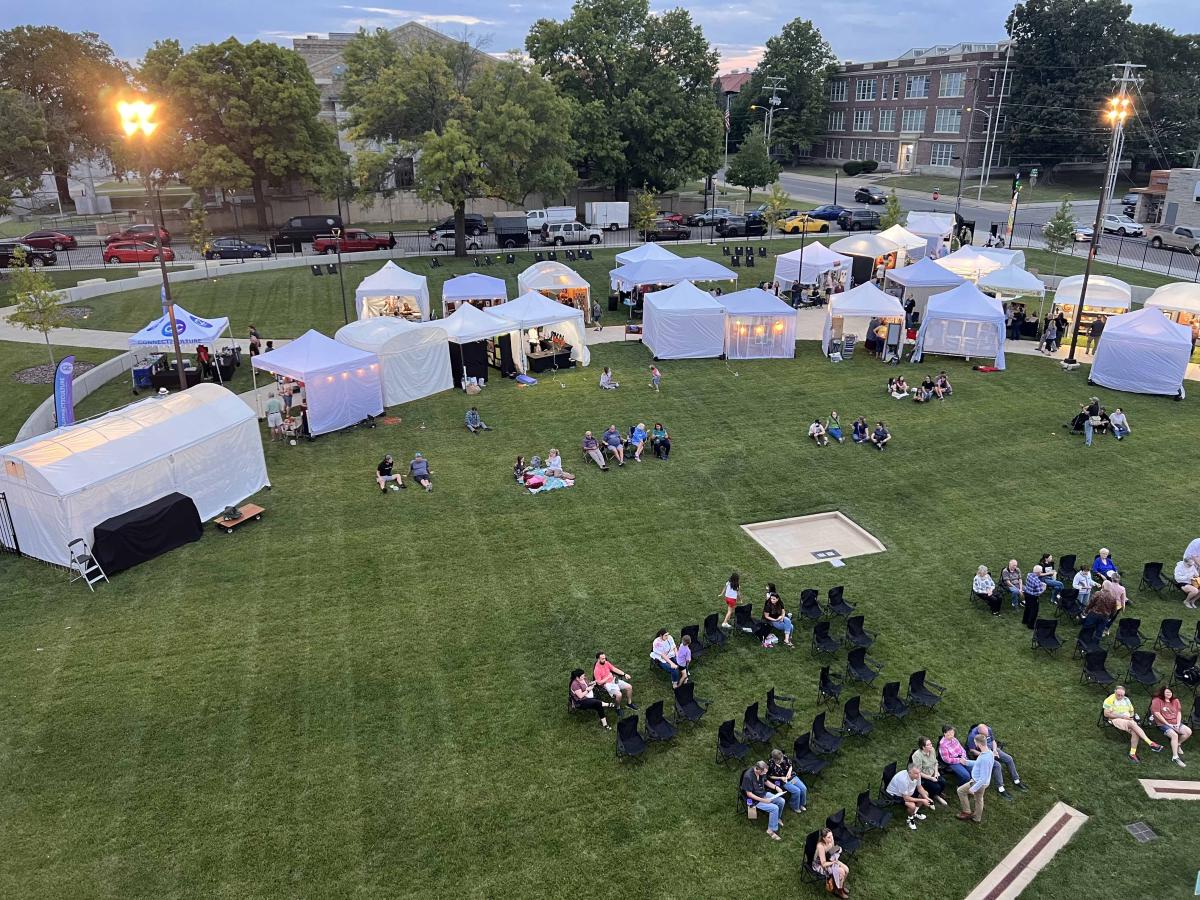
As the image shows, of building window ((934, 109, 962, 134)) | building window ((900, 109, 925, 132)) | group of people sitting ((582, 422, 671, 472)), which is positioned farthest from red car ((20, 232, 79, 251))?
building window ((900, 109, 925, 132))

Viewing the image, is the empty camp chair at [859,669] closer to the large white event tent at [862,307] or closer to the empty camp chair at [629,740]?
the empty camp chair at [629,740]

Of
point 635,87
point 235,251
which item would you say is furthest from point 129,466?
point 635,87

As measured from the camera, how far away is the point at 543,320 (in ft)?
86.6

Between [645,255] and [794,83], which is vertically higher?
[794,83]

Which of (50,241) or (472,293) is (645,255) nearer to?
(472,293)

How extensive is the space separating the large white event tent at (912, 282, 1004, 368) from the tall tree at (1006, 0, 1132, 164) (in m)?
55.5

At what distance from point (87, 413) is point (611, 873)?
70.3ft

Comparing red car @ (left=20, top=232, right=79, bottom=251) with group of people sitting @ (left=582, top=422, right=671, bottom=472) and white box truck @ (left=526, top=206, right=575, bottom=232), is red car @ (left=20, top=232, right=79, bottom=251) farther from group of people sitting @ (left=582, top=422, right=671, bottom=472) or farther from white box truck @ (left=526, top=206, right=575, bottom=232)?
group of people sitting @ (left=582, top=422, right=671, bottom=472)

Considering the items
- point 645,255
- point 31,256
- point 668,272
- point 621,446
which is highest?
point 645,255

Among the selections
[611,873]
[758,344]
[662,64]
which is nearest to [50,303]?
[758,344]

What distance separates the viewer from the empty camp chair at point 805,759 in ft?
34.0

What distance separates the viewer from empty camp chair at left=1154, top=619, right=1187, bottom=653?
12852mm

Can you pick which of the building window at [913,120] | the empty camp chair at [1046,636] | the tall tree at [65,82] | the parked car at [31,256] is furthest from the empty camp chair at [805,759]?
the building window at [913,120]

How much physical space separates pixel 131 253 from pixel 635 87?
110 feet
